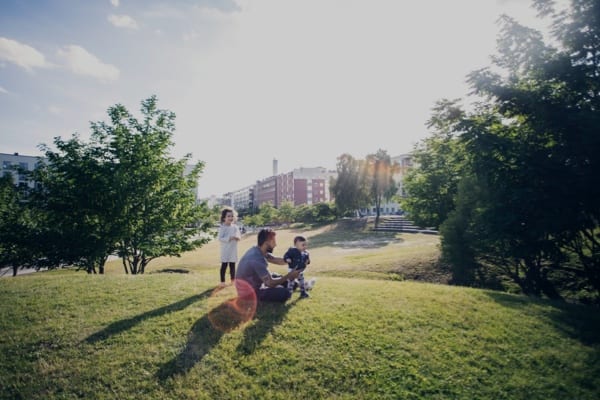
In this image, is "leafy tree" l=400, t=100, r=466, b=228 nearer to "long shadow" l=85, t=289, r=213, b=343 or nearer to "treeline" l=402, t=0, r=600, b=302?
"treeline" l=402, t=0, r=600, b=302

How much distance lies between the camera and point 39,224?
12594 mm

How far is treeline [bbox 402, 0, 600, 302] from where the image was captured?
707 cm

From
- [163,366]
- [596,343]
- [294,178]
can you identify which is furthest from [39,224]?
[294,178]

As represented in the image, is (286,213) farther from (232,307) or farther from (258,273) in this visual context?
(258,273)

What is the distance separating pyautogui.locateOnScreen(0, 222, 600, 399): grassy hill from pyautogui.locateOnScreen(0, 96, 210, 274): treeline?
530cm

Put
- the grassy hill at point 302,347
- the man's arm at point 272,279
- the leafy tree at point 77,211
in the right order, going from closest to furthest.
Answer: the grassy hill at point 302,347 → the man's arm at point 272,279 → the leafy tree at point 77,211

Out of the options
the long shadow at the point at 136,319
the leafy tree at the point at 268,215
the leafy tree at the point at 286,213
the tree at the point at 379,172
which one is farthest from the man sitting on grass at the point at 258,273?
the leafy tree at the point at 268,215

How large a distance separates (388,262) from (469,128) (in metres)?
9.29

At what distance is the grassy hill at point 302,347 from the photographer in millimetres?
4129

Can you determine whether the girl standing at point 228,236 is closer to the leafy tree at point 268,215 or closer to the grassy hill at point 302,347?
the grassy hill at point 302,347

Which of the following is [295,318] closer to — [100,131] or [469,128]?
[469,128]

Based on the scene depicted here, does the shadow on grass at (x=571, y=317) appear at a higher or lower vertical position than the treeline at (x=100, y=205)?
lower

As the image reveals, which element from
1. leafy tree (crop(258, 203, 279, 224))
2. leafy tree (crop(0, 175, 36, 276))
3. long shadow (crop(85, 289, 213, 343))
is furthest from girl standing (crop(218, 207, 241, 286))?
leafy tree (crop(258, 203, 279, 224))

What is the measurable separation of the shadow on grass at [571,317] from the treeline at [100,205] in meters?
12.8
